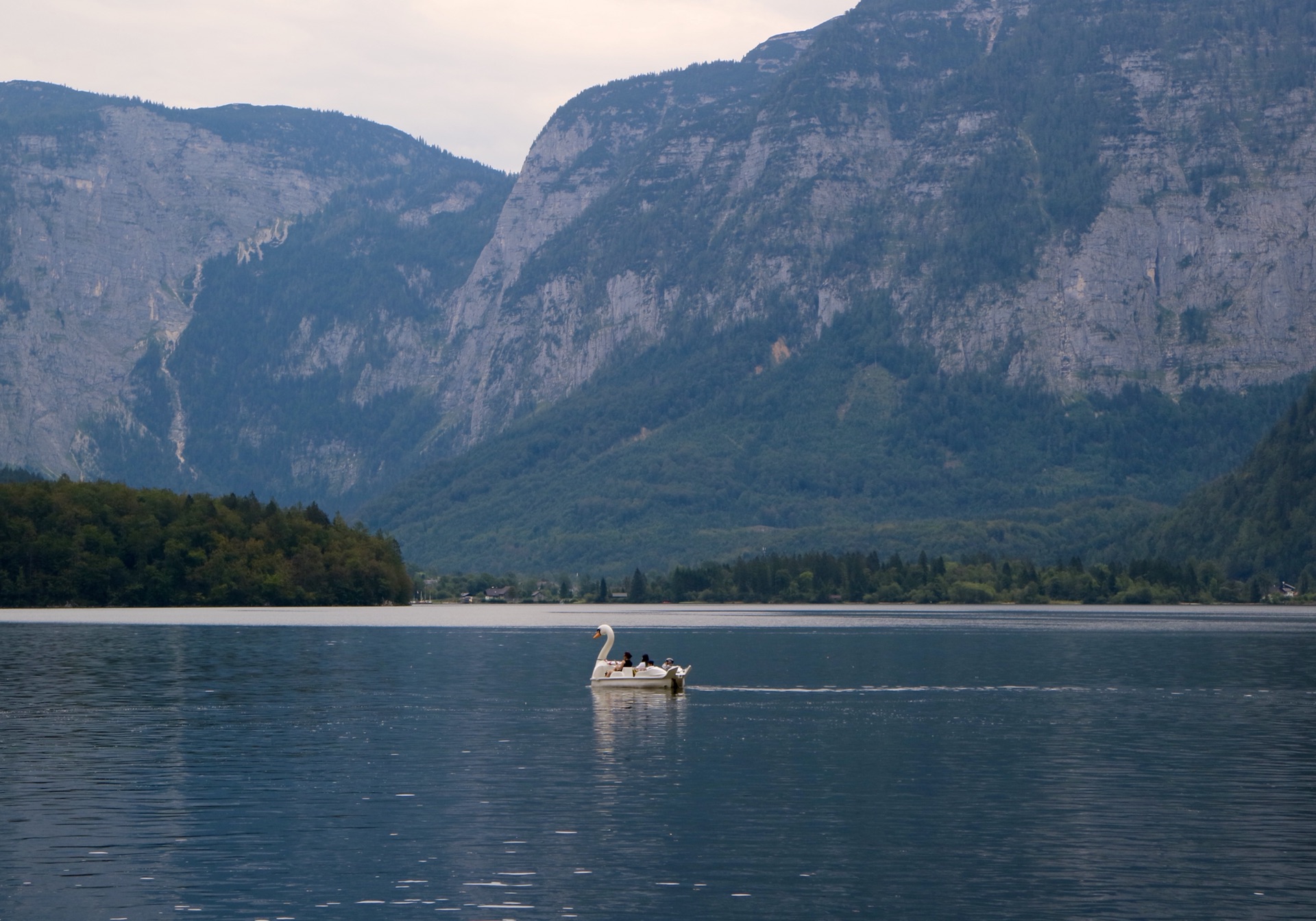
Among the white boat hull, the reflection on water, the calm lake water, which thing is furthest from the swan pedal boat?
the calm lake water

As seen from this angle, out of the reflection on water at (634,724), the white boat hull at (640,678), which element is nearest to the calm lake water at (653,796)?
the reflection on water at (634,724)

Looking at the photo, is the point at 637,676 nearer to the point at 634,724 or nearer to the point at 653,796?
the point at 634,724

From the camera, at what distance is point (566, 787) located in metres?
62.8

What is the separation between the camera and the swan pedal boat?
343ft

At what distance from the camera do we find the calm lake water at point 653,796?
44688 millimetres

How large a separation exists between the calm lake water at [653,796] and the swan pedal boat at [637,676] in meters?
0.77

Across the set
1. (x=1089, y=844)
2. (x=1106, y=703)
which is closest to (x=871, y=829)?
(x=1089, y=844)

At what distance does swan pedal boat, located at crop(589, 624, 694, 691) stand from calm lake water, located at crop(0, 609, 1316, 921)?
0.77 metres

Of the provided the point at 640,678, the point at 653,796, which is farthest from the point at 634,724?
the point at 653,796

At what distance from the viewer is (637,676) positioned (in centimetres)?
10662

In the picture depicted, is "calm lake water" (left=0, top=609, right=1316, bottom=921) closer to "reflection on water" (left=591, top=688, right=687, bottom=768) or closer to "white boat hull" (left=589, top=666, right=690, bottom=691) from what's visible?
"reflection on water" (left=591, top=688, right=687, bottom=768)

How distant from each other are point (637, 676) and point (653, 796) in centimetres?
4594

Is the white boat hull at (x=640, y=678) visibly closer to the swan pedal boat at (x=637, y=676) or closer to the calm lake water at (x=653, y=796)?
the swan pedal boat at (x=637, y=676)

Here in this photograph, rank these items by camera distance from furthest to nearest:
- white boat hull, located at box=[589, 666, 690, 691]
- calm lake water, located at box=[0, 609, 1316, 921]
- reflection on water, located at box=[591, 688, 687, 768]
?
white boat hull, located at box=[589, 666, 690, 691] < reflection on water, located at box=[591, 688, 687, 768] < calm lake water, located at box=[0, 609, 1316, 921]
